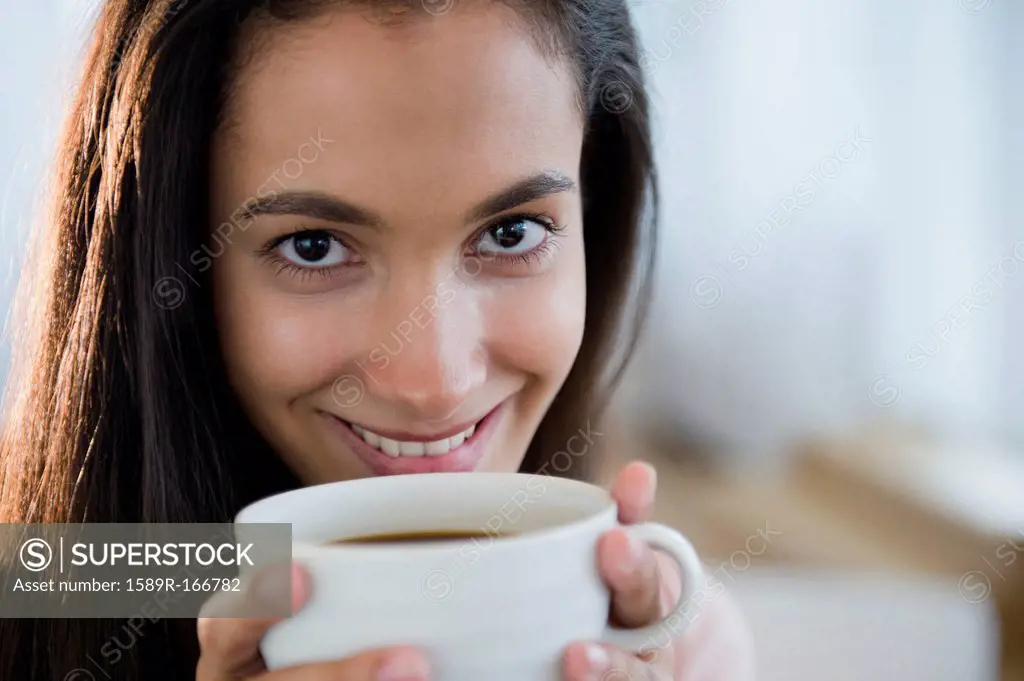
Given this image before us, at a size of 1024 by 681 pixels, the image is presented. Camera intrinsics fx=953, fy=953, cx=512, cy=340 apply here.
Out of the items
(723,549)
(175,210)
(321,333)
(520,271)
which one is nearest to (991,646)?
(723,549)

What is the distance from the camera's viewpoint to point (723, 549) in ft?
7.20

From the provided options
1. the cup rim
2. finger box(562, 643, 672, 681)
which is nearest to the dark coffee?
the cup rim

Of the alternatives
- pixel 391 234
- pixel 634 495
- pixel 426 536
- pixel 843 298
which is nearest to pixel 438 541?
pixel 426 536

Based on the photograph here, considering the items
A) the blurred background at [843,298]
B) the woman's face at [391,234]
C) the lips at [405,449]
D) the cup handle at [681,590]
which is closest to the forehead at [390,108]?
the woman's face at [391,234]

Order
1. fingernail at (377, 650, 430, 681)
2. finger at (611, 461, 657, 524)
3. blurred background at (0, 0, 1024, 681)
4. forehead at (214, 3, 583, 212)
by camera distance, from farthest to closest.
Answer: blurred background at (0, 0, 1024, 681)
forehead at (214, 3, 583, 212)
finger at (611, 461, 657, 524)
fingernail at (377, 650, 430, 681)

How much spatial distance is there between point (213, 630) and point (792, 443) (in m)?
2.07

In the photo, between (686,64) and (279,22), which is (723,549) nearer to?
(686,64)

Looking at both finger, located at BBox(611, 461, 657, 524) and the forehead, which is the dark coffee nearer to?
finger, located at BBox(611, 461, 657, 524)

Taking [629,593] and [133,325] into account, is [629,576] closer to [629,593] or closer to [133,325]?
[629,593]

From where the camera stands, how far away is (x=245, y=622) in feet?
1.40

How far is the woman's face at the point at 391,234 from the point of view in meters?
0.66

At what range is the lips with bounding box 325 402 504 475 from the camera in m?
0.71

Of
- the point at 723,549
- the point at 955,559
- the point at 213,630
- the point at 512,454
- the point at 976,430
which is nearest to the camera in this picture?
the point at 213,630

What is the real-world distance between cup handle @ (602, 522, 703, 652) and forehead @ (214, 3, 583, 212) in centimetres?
30
